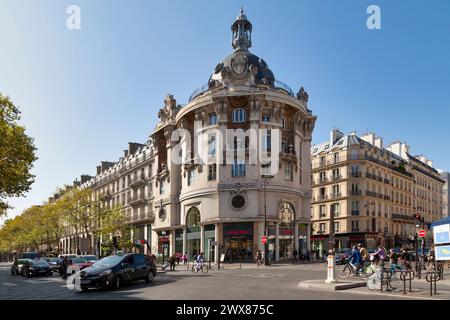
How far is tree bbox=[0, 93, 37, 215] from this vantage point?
31.6 m

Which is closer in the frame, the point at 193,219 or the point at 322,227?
the point at 193,219

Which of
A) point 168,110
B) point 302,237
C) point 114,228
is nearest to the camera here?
point 302,237

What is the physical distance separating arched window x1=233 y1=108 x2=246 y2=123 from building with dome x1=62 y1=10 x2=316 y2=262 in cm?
11

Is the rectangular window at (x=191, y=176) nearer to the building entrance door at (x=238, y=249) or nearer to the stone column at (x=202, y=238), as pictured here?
the stone column at (x=202, y=238)

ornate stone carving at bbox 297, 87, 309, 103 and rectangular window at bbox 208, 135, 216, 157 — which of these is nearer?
rectangular window at bbox 208, 135, 216, 157

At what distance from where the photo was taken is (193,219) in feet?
162

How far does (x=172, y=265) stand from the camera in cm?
3412

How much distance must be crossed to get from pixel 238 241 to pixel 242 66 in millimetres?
19277

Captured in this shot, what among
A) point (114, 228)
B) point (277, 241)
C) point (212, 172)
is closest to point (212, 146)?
point (212, 172)

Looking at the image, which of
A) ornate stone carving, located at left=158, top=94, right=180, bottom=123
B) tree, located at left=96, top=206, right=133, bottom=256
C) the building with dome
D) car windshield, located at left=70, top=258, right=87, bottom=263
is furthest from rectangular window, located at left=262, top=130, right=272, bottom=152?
tree, located at left=96, top=206, right=133, bottom=256

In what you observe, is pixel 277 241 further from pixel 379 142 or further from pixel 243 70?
pixel 379 142

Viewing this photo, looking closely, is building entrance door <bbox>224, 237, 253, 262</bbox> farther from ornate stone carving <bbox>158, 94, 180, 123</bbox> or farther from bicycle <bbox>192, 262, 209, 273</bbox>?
ornate stone carving <bbox>158, 94, 180, 123</bbox>

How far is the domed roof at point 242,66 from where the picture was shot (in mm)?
47469
